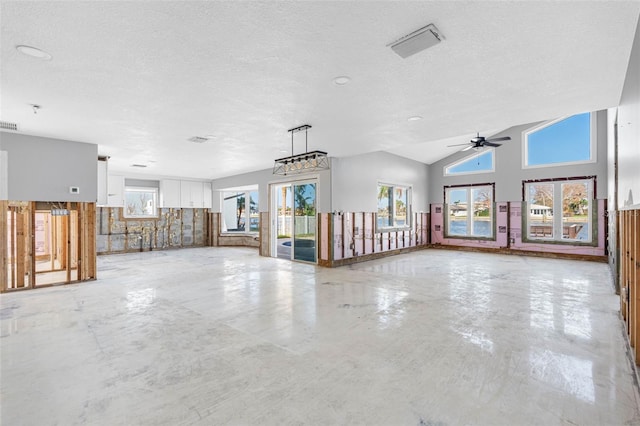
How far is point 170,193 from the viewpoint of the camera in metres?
10.6

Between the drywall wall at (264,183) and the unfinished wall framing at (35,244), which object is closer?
the unfinished wall framing at (35,244)

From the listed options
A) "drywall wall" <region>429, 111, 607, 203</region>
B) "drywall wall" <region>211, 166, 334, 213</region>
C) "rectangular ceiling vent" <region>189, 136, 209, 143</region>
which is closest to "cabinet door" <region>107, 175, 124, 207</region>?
"drywall wall" <region>211, 166, 334, 213</region>

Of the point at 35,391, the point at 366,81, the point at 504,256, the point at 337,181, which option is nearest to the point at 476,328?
the point at 366,81

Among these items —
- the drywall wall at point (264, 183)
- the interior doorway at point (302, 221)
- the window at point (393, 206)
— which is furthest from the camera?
the window at point (393, 206)

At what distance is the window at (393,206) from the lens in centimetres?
882

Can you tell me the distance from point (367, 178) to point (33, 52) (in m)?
6.82

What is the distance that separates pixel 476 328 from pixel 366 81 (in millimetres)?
2858

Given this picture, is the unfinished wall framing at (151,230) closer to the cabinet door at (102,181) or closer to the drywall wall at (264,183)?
the drywall wall at (264,183)

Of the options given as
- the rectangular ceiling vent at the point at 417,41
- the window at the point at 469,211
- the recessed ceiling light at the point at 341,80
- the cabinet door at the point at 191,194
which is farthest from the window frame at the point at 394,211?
the cabinet door at the point at 191,194

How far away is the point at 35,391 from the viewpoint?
84.7 inches

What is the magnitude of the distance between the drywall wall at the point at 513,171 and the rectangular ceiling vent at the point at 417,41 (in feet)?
27.4

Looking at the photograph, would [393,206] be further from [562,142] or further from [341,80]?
[341,80]

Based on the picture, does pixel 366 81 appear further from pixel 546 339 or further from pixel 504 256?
pixel 504 256

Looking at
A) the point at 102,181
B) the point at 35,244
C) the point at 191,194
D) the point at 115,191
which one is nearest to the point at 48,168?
the point at 102,181
